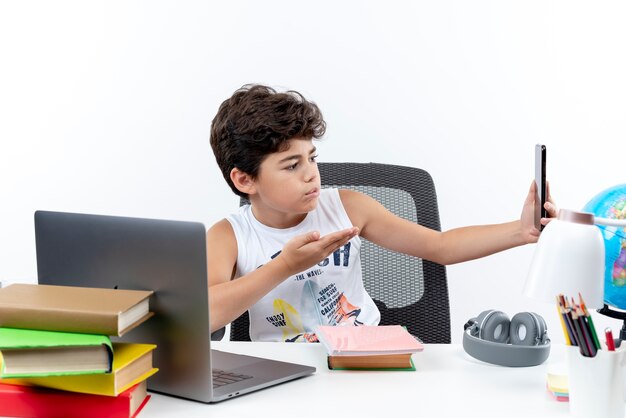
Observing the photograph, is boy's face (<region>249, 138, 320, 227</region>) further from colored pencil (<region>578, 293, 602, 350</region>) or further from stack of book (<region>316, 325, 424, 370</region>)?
colored pencil (<region>578, 293, 602, 350</region>)

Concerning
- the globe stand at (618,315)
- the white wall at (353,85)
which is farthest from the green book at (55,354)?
the white wall at (353,85)

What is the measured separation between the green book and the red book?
0.06 metres

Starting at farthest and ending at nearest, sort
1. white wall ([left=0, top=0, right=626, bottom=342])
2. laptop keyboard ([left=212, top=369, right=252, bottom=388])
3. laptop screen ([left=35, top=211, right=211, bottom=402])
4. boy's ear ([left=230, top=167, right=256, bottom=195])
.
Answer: white wall ([left=0, top=0, right=626, bottom=342]) < boy's ear ([left=230, top=167, right=256, bottom=195]) < laptop keyboard ([left=212, top=369, right=252, bottom=388]) < laptop screen ([left=35, top=211, right=211, bottom=402])

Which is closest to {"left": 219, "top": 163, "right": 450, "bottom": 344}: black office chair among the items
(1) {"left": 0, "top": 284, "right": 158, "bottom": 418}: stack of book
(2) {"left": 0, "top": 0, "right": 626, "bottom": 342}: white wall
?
(1) {"left": 0, "top": 284, "right": 158, "bottom": 418}: stack of book

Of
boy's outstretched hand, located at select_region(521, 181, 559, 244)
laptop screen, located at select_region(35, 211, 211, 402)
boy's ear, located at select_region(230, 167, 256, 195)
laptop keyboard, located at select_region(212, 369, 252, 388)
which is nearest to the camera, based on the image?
laptop screen, located at select_region(35, 211, 211, 402)

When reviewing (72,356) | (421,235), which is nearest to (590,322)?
(72,356)

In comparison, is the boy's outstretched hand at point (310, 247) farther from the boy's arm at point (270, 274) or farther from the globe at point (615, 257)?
the globe at point (615, 257)

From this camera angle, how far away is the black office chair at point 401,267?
203cm

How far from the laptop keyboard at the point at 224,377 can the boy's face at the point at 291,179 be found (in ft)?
1.92

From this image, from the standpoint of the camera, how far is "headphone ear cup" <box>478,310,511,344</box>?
4.88 ft

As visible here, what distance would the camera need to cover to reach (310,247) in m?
1.63

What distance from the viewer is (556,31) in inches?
123

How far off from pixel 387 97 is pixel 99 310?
6.92ft

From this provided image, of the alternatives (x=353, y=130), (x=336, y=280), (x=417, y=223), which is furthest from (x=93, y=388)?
(x=353, y=130)
